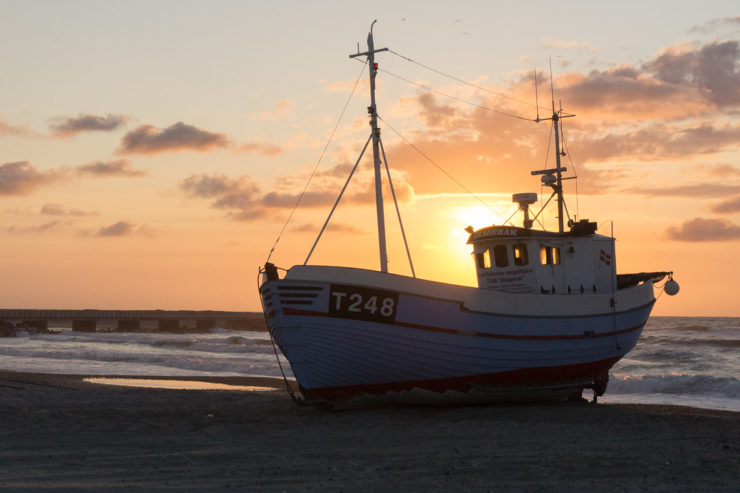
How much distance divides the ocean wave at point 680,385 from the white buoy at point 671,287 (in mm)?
4993

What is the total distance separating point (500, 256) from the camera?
874 inches

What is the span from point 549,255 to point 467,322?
16.1ft

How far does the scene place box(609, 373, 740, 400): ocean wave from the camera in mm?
28438

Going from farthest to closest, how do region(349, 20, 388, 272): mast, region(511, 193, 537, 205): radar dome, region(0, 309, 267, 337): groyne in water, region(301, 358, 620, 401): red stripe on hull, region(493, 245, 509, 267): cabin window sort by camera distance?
region(0, 309, 267, 337): groyne in water
region(511, 193, 537, 205): radar dome
region(493, 245, 509, 267): cabin window
region(349, 20, 388, 272): mast
region(301, 358, 620, 401): red stripe on hull

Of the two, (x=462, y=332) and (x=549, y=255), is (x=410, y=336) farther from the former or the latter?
(x=549, y=255)

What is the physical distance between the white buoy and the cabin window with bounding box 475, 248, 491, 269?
23.1 feet

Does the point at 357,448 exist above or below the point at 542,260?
below

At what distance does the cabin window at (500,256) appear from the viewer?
870 inches

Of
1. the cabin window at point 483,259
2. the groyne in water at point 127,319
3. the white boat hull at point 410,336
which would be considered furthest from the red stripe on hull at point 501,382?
the groyne in water at point 127,319

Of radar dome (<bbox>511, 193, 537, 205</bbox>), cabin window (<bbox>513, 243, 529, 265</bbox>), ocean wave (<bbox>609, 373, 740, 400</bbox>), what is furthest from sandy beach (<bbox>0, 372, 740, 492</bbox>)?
ocean wave (<bbox>609, 373, 740, 400</bbox>)

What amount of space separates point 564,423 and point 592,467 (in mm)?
4858

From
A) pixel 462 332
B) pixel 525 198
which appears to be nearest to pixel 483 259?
pixel 525 198

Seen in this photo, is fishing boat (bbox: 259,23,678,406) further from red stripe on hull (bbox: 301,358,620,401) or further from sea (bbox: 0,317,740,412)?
sea (bbox: 0,317,740,412)

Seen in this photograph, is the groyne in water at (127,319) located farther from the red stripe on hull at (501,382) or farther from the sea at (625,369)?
the red stripe on hull at (501,382)
